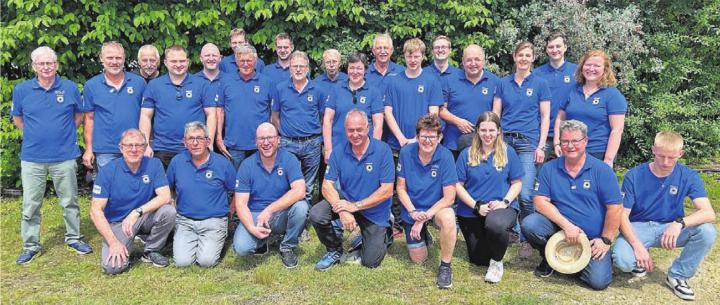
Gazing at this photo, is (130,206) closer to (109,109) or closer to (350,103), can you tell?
(109,109)

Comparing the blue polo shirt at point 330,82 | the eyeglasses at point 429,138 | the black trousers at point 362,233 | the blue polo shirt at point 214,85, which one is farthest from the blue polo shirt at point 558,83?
the blue polo shirt at point 214,85

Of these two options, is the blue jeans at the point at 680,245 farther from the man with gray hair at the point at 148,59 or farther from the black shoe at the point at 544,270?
the man with gray hair at the point at 148,59

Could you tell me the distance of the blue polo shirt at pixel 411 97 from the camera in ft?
19.4

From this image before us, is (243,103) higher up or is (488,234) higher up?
(243,103)

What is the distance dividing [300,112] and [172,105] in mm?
1223

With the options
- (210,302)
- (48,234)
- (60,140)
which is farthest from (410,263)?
(48,234)

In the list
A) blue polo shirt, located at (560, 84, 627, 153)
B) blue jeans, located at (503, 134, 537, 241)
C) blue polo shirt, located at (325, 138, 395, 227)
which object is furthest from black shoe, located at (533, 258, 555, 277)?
blue polo shirt, located at (325, 138, 395, 227)

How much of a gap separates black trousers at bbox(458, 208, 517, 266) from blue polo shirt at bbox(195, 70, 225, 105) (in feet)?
8.67

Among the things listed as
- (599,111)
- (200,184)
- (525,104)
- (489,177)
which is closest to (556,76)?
(525,104)

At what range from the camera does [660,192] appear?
15.7ft

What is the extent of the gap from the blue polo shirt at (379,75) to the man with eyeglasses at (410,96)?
0.35 ft

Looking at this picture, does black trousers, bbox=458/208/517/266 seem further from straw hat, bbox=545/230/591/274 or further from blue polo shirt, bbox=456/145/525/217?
straw hat, bbox=545/230/591/274

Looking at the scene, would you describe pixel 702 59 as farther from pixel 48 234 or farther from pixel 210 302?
pixel 48 234

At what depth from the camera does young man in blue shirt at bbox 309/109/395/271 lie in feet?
17.0
